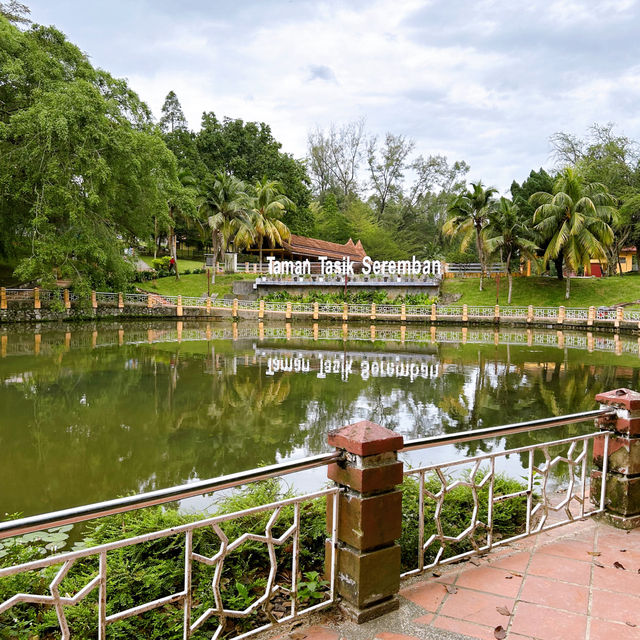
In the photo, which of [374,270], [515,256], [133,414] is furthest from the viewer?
[515,256]

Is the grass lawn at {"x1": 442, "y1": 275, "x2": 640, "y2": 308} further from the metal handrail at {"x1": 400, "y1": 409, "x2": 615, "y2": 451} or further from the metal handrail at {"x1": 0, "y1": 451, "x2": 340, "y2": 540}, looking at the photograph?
the metal handrail at {"x1": 0, "y1": 451, "x2": 340, "y2": 540}

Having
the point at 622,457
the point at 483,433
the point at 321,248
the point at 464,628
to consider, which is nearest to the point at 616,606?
the point at 464,628

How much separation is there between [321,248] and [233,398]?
31.7m

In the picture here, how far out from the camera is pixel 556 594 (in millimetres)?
2826

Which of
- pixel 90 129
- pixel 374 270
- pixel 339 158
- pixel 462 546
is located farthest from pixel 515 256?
pixel 462 546

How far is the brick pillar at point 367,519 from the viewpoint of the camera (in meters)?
2.53

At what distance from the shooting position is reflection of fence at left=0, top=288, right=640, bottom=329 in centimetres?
2575

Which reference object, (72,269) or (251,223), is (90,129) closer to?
(72,269)

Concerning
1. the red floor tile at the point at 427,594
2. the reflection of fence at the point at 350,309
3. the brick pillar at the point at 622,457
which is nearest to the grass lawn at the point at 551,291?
the reflection of fence at the point at 350,309

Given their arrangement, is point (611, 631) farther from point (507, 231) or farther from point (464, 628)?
point (507, 231)

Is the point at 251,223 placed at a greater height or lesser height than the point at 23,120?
lesser

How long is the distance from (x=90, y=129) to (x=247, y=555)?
22432mm

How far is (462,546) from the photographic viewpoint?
4.25m

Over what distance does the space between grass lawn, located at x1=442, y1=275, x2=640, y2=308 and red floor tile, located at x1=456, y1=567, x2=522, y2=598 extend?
3102 centimetres
